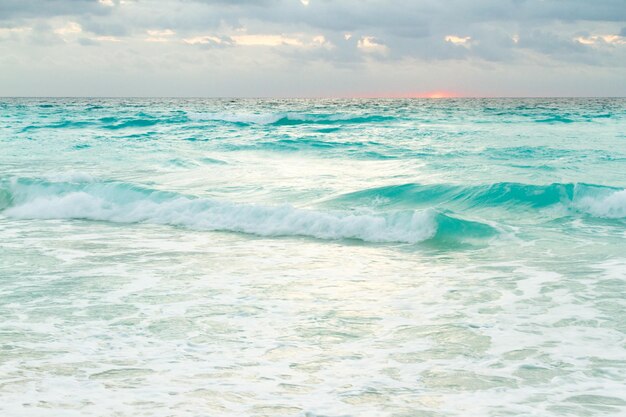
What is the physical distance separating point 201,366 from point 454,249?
5.73 m

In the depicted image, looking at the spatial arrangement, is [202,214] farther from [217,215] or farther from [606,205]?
[606,205]

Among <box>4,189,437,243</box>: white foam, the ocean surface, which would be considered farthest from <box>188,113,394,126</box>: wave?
<box>4,189,437,243</box>: white foam

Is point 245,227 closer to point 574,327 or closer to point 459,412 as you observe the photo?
point 574,327

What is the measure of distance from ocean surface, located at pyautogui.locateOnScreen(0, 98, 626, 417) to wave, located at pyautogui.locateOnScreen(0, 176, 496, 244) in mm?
46

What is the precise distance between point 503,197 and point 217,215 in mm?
6122

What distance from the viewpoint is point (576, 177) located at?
17.7 metres

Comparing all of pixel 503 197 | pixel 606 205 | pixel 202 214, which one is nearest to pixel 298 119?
pixel 503 197

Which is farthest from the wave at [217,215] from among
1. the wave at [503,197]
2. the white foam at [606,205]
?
the white foam at [606,205]

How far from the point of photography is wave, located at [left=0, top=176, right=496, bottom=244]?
1123cm

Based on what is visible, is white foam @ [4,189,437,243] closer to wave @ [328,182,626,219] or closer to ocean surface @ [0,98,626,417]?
ocean surface @ [0,98,626,417]

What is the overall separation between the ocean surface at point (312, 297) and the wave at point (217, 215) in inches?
1.8

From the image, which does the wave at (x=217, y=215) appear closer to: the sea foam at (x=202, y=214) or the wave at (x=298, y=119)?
the sea foam at (x=202, y=214)

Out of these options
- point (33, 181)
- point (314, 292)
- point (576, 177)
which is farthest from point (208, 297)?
point (576, 177)

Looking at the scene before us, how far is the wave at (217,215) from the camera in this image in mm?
11227
